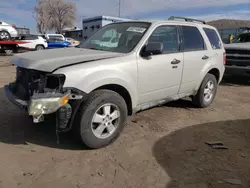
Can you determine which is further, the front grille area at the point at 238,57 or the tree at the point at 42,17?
the tree at the point at 42,17

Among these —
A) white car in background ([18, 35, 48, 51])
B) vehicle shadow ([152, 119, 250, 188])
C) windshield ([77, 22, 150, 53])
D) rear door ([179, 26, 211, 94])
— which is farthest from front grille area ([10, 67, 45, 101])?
white car in background ([18, 35, 48, 51])

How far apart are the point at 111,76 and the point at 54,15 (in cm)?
7527

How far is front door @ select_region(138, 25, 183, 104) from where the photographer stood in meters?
3.98

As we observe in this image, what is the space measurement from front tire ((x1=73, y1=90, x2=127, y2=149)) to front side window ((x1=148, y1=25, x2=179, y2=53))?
1315 mm

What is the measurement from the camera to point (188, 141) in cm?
392

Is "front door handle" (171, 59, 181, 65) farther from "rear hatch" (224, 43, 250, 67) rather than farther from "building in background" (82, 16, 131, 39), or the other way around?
"building in background" (82, 16, 131, 39)

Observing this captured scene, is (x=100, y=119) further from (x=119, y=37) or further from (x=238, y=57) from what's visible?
(x=238, y=57)

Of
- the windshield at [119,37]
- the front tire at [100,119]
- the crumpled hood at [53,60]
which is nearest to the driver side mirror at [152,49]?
the windshield at [119,37]

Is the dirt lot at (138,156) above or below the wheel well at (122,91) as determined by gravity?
below

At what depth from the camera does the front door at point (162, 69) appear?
3982mm

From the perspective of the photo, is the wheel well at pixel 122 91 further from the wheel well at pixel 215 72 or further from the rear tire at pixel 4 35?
the rear tire at pixel 4 35

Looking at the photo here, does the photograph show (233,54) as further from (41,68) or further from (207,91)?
(41,68)

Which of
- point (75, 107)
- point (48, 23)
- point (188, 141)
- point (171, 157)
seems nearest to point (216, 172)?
point (171, 157)

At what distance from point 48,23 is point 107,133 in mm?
75104
